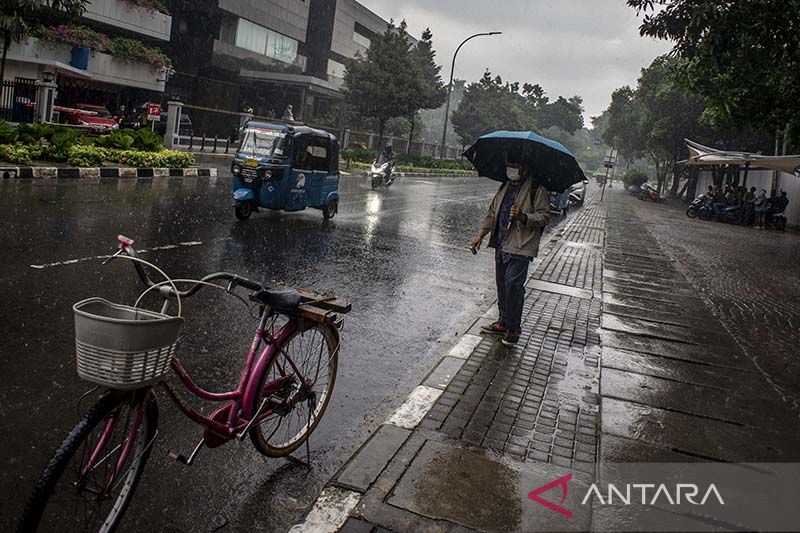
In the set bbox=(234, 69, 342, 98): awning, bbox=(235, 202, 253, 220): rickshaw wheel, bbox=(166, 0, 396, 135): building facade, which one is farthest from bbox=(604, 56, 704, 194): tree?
bbox=(235, 202, 253, 220): rickshaw wheel

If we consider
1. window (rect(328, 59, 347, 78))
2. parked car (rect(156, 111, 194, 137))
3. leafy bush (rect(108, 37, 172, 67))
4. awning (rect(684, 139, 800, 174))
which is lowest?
parked car (rect(156, 111, 194, 137))

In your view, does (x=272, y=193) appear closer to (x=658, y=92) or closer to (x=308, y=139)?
(x=308, y=139)

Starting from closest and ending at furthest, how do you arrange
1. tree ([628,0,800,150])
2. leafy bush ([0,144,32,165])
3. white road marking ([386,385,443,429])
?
1. white road marking ([386,385,443,429])
2. tree ([628,0,800,150])
3. leafy bush ([0,144,32,165])

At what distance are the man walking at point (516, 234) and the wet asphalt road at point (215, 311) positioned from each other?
718 mm

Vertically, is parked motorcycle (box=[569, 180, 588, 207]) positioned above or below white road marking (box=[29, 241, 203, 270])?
above

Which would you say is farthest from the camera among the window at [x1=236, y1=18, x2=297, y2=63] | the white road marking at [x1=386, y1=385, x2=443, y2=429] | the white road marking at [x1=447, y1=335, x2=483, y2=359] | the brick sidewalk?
the window at [x1=236, y1=18, x2=297, y2=63]

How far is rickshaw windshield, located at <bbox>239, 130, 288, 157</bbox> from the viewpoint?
12.5 m

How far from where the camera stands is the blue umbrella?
244 inches

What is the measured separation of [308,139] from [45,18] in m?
20.8

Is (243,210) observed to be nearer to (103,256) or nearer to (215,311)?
(103,256)

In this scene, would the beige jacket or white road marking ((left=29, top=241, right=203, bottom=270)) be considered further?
white road marking ((left=29, top=241, right=203, bottom=270))

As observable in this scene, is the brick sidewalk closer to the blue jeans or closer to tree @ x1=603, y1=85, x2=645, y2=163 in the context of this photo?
the blue jeans

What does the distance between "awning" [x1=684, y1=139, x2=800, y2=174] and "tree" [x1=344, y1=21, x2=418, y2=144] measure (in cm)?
1636

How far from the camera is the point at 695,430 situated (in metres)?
4.63
